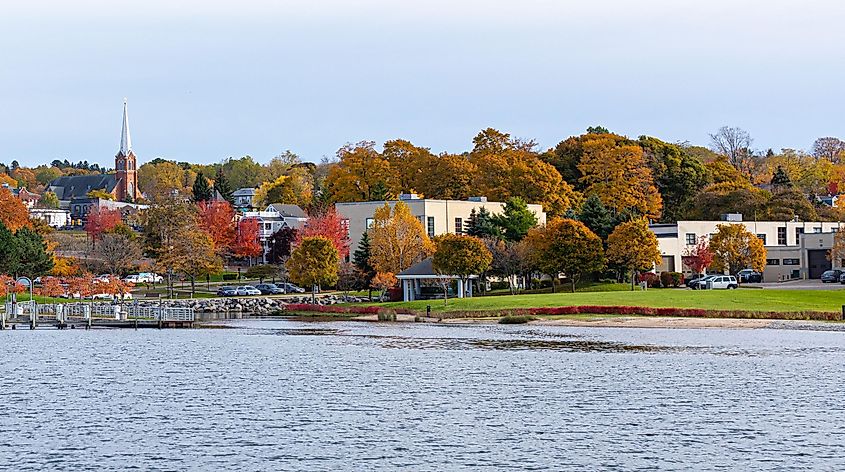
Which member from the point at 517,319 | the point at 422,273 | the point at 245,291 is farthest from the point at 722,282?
the point at 245,291

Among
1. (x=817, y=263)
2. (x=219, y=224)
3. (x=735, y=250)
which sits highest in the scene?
(x=219, y=224)

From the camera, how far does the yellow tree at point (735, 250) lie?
108 metres

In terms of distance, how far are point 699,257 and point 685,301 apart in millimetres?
32707

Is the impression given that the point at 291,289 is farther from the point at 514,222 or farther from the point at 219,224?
the point at 514,222

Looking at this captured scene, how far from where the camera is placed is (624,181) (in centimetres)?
13900

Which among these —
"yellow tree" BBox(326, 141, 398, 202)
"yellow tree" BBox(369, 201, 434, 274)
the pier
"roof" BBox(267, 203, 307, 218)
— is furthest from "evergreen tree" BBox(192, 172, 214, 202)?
the pier

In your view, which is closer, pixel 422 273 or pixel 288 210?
pixel 422 273

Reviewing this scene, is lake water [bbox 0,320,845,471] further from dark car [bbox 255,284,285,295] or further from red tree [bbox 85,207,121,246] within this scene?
red tree [bbox 85,207,121,246]

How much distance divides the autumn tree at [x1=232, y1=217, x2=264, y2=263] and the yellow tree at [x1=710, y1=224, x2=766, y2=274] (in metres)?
54.1

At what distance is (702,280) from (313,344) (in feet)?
156

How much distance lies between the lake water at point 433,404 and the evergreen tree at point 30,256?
37191 millimetres

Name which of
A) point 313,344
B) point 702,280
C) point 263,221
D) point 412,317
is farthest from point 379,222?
point 263,221

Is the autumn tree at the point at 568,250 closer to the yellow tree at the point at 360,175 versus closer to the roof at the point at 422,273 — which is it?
the roof at the point at 422,273

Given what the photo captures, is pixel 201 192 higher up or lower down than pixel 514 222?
higher up
